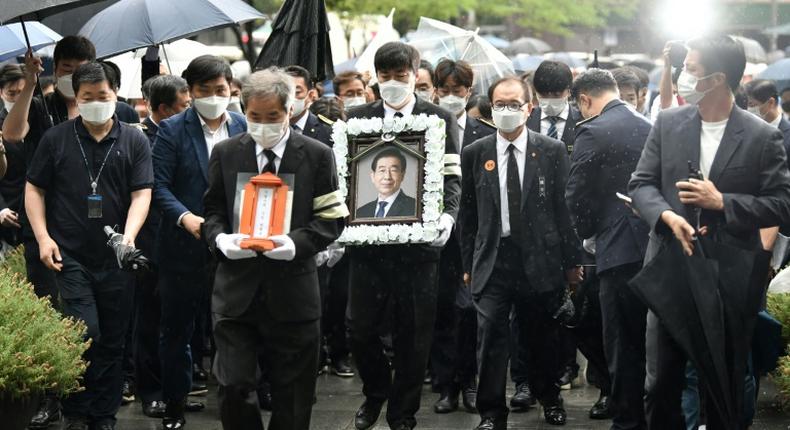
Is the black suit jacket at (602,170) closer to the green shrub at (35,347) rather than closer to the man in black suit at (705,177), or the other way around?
the man in black suit at (705,177)

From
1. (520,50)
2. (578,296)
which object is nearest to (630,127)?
(578,296)

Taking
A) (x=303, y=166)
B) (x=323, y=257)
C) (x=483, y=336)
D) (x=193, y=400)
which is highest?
(x=303, y=166)

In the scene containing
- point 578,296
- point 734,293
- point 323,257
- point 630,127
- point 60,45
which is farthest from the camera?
point 60,45

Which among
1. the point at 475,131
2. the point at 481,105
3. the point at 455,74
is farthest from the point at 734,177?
the point at 481,105

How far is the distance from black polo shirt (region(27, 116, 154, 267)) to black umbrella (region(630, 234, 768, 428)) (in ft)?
12.0

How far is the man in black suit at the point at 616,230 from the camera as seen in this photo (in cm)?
847

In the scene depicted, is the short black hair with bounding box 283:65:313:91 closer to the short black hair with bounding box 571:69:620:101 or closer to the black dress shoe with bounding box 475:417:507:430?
the short black hair with bounding box 571:69:620:101

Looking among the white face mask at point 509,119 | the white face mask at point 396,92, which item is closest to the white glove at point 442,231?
the white face mask at point 396,92

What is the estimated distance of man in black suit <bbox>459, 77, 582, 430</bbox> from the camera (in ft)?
29.7

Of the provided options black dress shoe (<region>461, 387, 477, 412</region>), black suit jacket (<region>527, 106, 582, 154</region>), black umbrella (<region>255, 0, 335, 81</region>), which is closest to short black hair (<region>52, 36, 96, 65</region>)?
black umbrella (<region>255, 0, 335, 81</region>)

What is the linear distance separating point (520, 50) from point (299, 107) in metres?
28.5

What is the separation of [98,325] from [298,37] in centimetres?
293

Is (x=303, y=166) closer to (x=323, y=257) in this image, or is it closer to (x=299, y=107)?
(x=323, y=257)

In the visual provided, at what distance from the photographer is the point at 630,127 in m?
8.80
